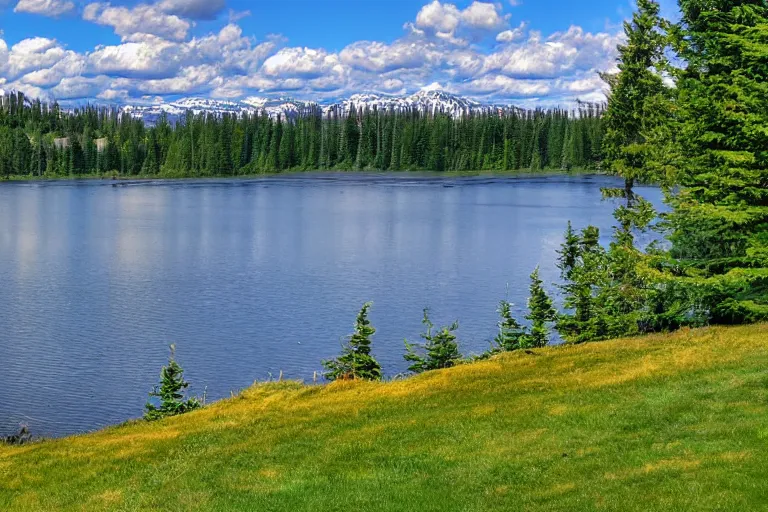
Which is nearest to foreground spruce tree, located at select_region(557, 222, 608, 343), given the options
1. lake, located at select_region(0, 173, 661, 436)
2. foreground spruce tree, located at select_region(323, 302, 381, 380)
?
lake, located at select_region(0, 173, 661, 436)

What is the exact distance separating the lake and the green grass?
44.5 feet

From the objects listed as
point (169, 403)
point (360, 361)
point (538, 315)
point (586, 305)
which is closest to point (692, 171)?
point (586, 305)

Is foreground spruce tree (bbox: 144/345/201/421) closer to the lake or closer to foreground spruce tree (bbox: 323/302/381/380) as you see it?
the lake

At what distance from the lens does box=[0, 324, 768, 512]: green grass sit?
15.5m

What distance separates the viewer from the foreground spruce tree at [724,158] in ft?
97.6

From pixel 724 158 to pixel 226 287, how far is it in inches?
1715

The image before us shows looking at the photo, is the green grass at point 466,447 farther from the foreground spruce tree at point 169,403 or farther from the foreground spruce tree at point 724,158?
the foreground spruce tree at point 724,158

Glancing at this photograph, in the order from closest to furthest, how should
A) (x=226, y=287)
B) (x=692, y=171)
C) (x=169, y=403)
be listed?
(x=169, y=403) < (x=692, y=171) < (x=226, y=287)

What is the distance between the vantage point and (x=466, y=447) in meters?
19.0

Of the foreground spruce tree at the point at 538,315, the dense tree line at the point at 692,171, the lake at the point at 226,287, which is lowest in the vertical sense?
the lake at the point at 226,287

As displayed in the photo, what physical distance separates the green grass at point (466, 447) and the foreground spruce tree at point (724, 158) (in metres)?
A: 3.62

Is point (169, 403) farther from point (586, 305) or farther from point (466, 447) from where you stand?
point (586, 305)

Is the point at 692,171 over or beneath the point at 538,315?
over

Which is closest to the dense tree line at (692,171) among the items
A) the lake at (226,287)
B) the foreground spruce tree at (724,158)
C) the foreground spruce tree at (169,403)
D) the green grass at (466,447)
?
the foreground spruce tree at (724,158)
